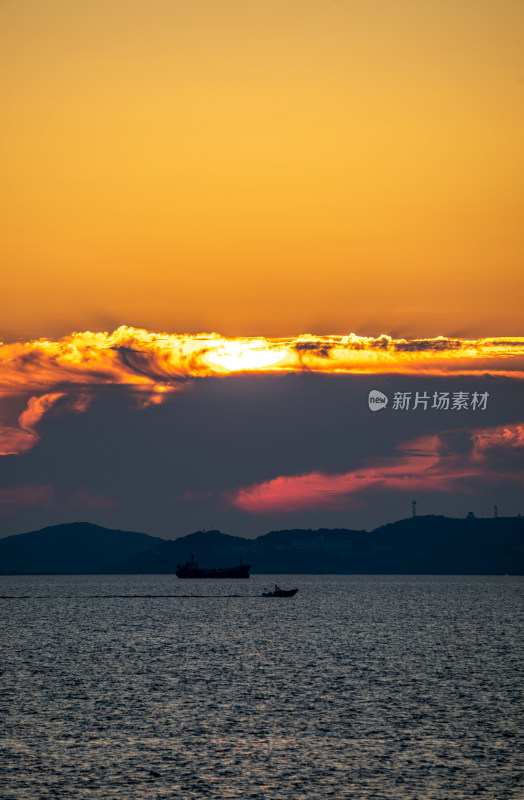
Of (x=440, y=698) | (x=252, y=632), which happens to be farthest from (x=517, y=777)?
(x=252, y=632)

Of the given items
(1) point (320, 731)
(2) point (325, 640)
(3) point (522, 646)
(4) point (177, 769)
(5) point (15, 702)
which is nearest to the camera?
(4) point (177, 769)

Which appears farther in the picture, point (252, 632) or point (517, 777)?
point (252, 632)

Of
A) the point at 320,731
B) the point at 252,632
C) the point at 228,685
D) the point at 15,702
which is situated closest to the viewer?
the point at 320,731

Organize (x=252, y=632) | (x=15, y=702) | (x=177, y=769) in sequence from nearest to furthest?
(x=177, y=769) → (x=15, y=702) → (x=252, y=632)

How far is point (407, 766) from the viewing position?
68812 millimetres

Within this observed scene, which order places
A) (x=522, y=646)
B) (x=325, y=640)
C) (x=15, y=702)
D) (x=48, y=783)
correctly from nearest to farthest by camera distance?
(x=48, y=783)
(x=15, y=702)
(x=522, y=646)
(x=325, y=640)

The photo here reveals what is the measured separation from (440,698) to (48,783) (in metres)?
49.7

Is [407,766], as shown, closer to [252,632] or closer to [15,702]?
[15,702]

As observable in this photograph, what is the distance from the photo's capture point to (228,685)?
111m

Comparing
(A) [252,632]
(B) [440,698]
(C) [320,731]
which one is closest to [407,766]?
(C) [320,731]

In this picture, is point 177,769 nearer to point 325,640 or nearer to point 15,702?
point 15,702

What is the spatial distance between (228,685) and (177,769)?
43.3m

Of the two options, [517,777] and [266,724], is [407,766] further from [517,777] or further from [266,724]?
[266,724]

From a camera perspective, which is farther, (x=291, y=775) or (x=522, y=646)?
(x=522, y=646)
